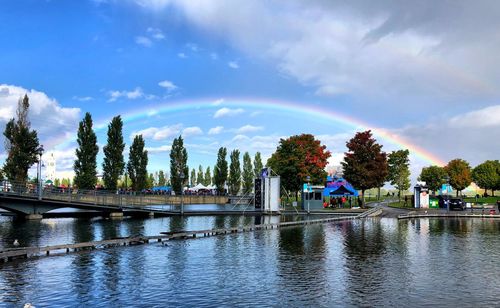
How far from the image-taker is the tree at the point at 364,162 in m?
85.5

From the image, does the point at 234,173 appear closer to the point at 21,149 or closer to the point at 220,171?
the point at 220,171

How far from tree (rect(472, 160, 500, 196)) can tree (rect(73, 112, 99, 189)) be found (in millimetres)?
117459

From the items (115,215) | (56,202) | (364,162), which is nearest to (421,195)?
(364,162)

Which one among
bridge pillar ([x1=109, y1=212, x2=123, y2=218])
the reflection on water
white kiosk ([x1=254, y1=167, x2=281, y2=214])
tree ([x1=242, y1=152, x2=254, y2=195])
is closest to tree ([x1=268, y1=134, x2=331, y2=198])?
white kiosk ([x1=254, y1=167, x2=281, y2=214])

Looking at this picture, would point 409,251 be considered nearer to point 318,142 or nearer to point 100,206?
point 100,206

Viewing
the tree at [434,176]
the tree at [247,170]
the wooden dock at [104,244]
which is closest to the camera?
the wooden dock at [104,244]

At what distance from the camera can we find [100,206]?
65062 millimetres

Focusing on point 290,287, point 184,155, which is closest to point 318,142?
point 184,155

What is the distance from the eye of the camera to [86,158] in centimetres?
8062

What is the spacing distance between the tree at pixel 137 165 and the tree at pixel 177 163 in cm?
1942

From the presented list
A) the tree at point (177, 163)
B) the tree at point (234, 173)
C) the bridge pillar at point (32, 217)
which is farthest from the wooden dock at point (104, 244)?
the tree at point (234, 173)

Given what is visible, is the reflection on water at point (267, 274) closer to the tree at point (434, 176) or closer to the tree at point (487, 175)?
the tree at point (487, 175)

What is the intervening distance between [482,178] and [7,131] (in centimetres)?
13635

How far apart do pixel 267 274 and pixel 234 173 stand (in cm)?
13455
